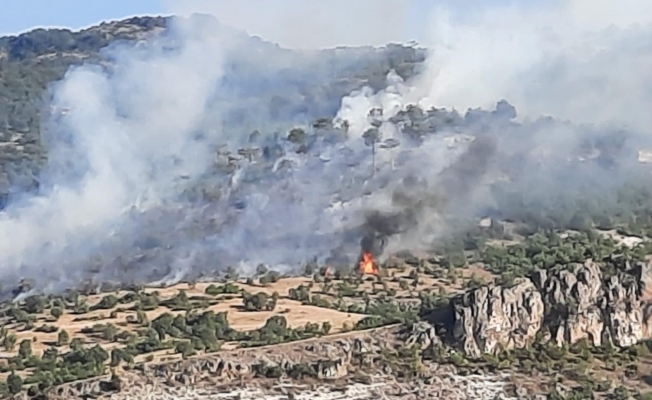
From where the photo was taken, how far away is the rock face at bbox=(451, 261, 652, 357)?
51094mm

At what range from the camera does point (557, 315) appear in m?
51.6

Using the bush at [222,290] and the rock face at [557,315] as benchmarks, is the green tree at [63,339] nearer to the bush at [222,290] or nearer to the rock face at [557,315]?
the bush at [222,290]

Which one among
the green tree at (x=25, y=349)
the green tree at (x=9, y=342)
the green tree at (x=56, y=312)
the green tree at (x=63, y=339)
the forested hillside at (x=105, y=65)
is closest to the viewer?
the green tree at (x=25, y=349)

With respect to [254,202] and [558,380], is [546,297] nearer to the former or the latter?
[558,380]

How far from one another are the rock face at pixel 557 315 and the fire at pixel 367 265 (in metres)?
24.5

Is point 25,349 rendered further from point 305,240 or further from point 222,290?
point 305,240

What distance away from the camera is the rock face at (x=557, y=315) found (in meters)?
51.1

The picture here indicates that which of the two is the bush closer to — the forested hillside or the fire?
the fire

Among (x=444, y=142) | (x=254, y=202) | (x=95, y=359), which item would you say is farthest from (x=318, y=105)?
→ (x=95, y=359)

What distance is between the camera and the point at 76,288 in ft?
251

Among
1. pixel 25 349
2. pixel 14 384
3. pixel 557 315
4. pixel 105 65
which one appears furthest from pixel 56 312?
pixel 105 65

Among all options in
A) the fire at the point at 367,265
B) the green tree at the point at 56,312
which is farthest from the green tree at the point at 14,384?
the fire at the point at 367,265

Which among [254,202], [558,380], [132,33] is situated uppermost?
[132,33]

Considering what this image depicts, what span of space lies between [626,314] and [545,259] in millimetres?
24813
